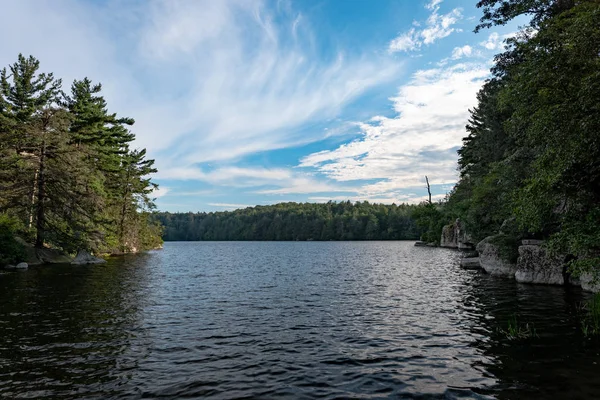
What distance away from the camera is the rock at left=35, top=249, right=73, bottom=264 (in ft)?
120

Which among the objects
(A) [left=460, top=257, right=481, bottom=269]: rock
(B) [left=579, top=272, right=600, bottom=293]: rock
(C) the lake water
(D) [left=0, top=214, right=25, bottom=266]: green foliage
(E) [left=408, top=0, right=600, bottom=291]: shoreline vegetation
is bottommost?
(C) the lake water

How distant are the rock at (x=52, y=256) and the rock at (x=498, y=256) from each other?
42201 millimetres

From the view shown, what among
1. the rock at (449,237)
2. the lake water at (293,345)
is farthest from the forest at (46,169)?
the rock at (449,237)

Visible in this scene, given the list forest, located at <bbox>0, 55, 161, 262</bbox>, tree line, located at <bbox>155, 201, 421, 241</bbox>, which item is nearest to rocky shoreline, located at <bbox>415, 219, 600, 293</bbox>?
forest, located at <bbox>0, 55, 161, 262</bbox>

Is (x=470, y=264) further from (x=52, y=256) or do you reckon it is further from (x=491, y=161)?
(x=52, y=256)

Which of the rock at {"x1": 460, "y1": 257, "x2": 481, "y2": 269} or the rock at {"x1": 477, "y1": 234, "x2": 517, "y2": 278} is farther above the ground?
the rock at {"x1": 477, "y1": 234, "x2": 517, "y2": 278}

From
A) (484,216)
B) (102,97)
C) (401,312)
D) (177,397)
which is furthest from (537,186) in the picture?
(102,97)

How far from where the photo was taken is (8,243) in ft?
100

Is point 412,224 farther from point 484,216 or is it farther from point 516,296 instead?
point 516,296

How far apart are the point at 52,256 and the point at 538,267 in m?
44.9

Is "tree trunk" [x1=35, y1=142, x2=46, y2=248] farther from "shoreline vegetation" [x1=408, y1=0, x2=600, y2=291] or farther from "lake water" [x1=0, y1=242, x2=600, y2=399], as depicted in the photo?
"shoreline vegetation" [x1=408, y1=0, x2=600, y2=291]

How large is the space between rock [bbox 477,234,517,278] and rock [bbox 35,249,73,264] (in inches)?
1661

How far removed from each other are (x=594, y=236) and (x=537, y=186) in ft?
7.62

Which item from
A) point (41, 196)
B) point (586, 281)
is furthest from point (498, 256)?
point (41, 196)
